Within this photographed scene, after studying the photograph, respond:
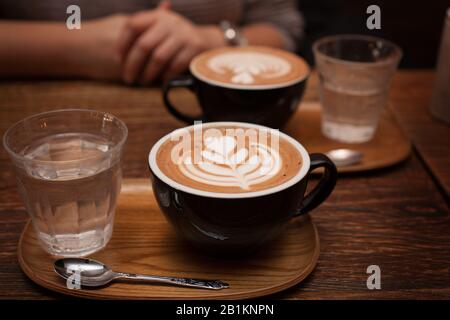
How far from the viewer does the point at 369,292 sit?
0.62 meters

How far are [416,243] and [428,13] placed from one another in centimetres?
241

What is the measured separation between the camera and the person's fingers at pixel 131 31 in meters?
1.24

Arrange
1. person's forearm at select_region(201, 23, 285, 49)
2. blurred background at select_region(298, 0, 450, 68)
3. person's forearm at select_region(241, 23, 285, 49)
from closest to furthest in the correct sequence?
person's forearm at select_region(201, 23, 285, 49), person's forearm at select_region(241, 23, 285, 49), blurred background at select_region(298, 0, 450, 68)

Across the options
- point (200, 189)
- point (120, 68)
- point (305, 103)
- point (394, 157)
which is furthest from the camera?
point (120, 68)

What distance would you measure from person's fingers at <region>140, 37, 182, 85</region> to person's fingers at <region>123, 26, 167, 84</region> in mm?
13

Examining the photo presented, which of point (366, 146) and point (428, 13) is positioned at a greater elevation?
point (366, 146)

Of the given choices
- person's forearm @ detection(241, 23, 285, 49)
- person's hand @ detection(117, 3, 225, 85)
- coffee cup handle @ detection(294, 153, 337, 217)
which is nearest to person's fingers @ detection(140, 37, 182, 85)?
person's hand @ detection(117, 3, 225, 85)

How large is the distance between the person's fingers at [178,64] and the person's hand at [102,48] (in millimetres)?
112

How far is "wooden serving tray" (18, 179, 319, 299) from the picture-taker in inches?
23.8

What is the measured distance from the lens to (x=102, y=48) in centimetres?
130

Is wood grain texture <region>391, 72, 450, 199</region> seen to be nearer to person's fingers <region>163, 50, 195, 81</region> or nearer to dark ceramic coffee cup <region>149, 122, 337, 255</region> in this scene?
dark ceramic coffee cup <region>149, 122, 337, 255</region>

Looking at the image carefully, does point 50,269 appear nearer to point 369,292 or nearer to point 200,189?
point 200,189
